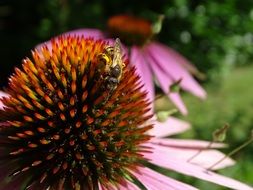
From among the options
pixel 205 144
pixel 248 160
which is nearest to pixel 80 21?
pixel 248 160

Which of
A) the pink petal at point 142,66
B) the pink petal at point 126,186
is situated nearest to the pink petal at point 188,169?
the pink petal at point 126,186

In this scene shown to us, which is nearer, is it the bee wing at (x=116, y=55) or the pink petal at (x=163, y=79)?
the bee wing at (x=116, y=55)

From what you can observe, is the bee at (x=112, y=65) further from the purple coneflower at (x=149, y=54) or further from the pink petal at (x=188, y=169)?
the purple coneflower at (x=149, y=54)

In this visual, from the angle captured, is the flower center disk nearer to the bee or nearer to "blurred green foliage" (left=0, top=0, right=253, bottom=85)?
the bee

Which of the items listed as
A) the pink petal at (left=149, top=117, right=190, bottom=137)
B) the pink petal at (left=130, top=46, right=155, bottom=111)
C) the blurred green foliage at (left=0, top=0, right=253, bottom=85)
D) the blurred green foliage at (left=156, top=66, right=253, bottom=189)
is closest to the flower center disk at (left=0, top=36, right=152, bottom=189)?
the pink petal at (left=149, top=117, right=190, bottom=137)

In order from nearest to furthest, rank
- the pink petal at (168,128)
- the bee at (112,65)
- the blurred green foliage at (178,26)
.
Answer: the bee at (112,65), the pink petal at (168,128), the blurred green foliage at (178,26)
